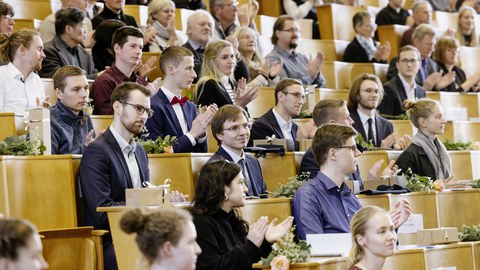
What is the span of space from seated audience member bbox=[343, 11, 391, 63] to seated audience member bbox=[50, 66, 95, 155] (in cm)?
448

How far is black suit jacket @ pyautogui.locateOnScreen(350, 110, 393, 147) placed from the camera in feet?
23.1

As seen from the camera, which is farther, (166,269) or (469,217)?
(469,217)

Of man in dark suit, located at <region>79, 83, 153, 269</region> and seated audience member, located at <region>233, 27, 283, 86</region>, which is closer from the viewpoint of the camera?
man in dark suit, located at <region>79, 83, 153, 269</region>

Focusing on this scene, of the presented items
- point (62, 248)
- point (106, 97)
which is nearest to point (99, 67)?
point (106, 97)

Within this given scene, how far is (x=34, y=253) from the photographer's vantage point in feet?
8.98

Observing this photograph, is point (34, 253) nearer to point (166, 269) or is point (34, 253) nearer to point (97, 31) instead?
point (166, 269)

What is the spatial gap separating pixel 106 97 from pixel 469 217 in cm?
226

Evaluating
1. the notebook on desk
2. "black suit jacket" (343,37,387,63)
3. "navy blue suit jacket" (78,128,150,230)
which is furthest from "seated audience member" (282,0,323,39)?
the notebook on desk

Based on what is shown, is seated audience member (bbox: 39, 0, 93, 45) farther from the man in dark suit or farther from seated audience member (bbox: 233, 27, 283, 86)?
the man in dark suit

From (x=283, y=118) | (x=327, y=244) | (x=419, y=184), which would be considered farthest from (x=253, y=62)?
(x=327, y=244)

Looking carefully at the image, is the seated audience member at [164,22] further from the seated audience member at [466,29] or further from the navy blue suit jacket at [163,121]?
the seated audience member at [466,29]

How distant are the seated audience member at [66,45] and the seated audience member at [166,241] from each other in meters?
3.55

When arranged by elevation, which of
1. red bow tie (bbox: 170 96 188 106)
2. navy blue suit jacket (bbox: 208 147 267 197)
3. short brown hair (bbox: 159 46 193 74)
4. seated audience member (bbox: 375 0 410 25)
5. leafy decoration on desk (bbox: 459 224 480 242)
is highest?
seated audience member (bbox: 375 0 410 25)

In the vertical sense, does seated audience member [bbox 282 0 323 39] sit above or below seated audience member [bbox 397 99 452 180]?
above
